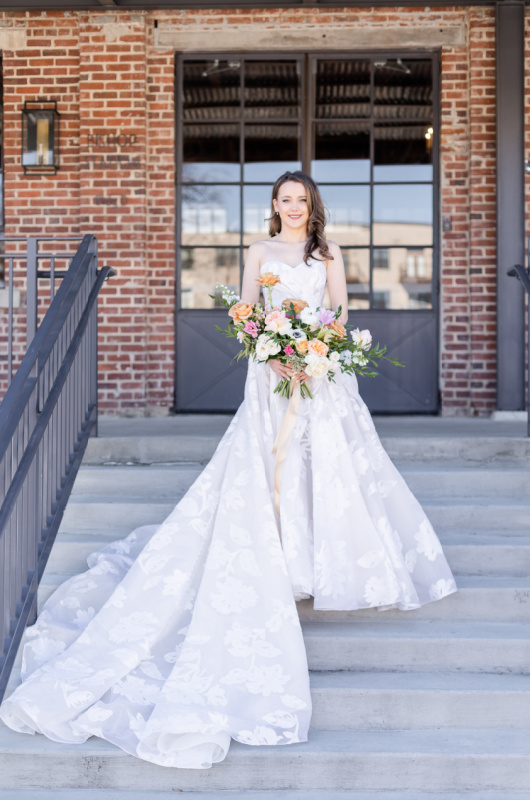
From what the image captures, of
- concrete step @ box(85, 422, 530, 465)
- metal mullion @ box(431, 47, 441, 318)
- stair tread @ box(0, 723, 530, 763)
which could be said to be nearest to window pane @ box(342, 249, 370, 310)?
metal mullion @ box(431, 47, 441, 318)

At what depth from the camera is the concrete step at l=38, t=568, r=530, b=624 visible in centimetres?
327

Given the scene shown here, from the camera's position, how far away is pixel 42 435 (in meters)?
3.19

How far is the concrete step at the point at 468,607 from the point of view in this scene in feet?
10.7

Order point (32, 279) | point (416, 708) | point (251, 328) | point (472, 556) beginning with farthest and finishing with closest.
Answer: point (32, 279)
point (472, 556)
point (251, 328)
point (416, 708)

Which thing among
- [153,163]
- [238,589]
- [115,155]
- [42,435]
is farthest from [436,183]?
[238,589]

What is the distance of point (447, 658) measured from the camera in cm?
309

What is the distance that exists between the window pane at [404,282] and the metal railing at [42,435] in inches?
106

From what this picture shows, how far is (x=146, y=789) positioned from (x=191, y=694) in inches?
12.3

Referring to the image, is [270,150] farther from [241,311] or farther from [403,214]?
[241,311]

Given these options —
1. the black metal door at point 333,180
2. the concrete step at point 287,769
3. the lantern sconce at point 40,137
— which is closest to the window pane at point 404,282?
the black metal door at point 333,180

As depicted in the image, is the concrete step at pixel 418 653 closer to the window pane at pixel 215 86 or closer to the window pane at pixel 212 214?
the window pane at pixel 212 214

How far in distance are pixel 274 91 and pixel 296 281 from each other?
352cm

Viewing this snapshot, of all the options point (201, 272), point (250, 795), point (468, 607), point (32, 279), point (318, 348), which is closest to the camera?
point (250, 795)

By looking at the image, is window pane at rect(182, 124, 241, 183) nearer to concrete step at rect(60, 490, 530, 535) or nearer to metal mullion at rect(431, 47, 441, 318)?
metal mullion at rect(431, 47, 441, 318)
